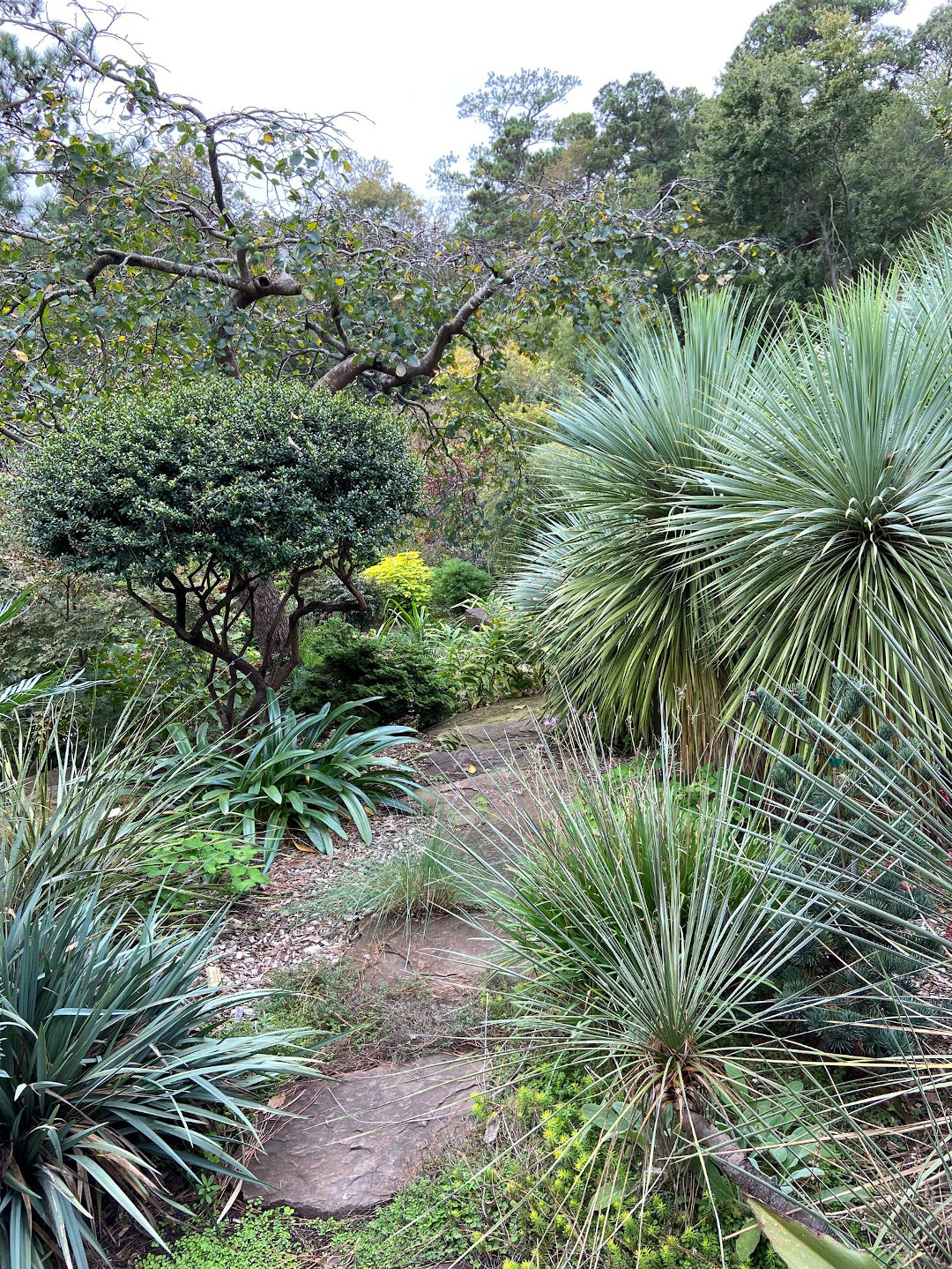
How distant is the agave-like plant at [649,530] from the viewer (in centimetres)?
417

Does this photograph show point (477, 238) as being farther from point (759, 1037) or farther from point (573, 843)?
point (759, 1037)

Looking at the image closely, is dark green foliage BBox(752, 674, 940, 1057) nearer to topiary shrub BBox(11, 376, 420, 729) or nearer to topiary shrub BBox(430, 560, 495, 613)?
topiary shrub BBox(11, 376, 420, 729)

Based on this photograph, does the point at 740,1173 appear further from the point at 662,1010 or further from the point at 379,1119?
the point at 379,1119

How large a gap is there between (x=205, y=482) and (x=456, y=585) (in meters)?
7.88

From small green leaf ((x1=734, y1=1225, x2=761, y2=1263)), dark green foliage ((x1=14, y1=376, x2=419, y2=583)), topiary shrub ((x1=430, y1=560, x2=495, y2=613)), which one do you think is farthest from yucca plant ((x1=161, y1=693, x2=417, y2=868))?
topiary shrub ((x1=430, y1=560, x2=495, y2=613))

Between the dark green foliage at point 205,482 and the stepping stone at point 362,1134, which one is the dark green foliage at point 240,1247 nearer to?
the stepping stone at point 362,1134

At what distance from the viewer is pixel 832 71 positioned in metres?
20.5

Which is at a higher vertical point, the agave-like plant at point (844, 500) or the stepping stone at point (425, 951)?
the agave-like plant at point (844, 500)

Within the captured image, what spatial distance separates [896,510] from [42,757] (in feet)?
11.0

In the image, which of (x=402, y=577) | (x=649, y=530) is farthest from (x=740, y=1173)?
(x=402, y=577)

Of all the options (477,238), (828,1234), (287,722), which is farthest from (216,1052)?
(477,238)

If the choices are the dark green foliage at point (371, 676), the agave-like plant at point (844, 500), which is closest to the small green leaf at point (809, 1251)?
the agave-like plant at point (844, 500)

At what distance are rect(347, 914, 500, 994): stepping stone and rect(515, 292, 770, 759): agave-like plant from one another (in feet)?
3.96

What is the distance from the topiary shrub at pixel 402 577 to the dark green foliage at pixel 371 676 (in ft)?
11.1
